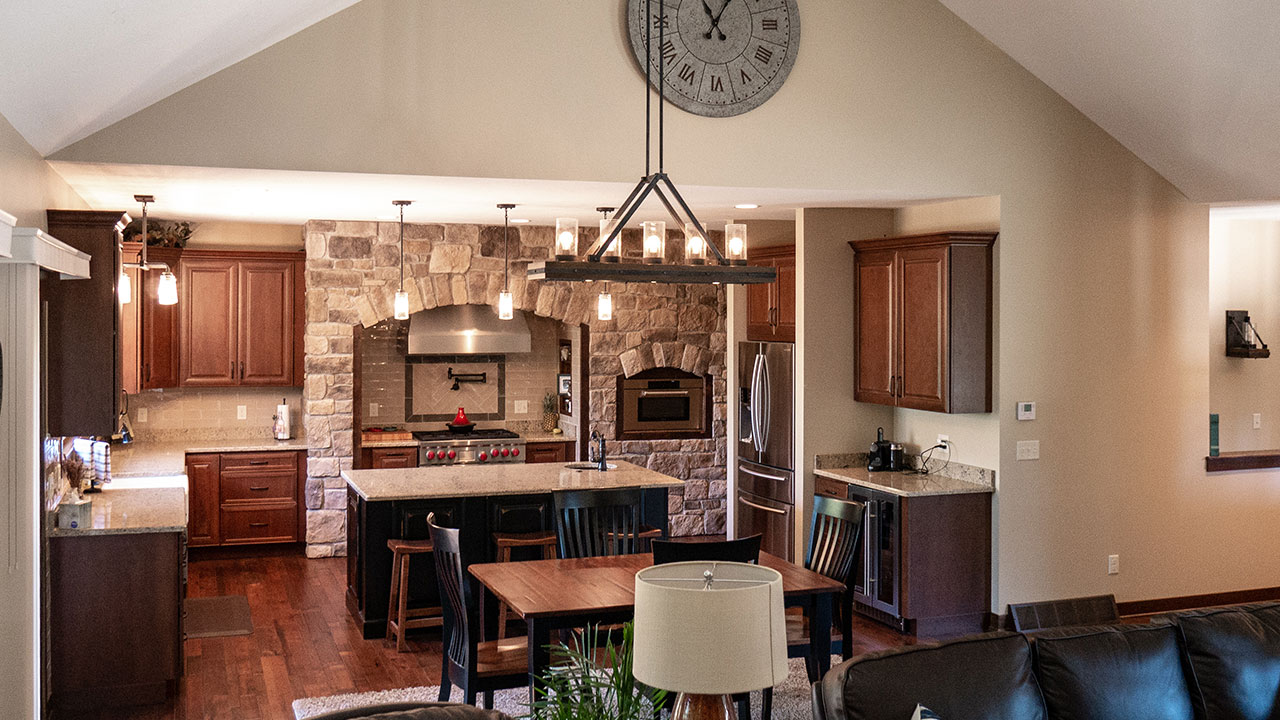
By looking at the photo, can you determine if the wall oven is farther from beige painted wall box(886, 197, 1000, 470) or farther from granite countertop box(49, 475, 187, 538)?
granite countertop box(49, 475, 187, 538)

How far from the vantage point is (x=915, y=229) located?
6746 mm

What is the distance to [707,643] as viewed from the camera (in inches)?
91.9

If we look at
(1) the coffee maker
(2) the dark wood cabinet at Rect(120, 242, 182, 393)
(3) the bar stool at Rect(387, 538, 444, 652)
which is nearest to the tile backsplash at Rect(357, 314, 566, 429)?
(2) the dark wood cabinet at Rect(120, 242, 182, 393)

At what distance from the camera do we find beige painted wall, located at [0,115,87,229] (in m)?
3.67

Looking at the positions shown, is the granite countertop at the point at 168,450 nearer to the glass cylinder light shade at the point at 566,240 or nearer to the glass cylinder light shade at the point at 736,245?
the glass cylinder light shade at the point at 566,240

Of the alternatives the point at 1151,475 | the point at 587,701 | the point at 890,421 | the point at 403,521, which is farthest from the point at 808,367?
the point at 587,701

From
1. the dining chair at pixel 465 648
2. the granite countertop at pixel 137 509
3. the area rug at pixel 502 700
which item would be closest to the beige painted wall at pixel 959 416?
the area rug at pixel 502 700

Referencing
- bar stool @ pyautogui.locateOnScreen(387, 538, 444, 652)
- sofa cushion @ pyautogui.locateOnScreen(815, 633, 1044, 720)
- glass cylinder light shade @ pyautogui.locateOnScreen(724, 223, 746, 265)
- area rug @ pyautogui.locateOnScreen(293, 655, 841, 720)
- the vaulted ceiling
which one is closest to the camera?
sofa cushion @ pyautogui.locateOnScreen(815, 633, 1044, 720)

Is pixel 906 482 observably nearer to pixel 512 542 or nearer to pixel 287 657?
pixel 512 542

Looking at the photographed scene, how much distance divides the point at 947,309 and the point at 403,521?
3205 mm

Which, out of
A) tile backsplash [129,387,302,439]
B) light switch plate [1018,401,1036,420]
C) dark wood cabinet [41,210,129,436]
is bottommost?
tile backsplash [129,387,302,439]

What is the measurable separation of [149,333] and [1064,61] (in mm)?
6439

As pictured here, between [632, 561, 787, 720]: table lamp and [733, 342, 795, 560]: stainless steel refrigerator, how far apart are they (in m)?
4.67

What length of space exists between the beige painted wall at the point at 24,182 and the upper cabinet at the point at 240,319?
3.16 m
